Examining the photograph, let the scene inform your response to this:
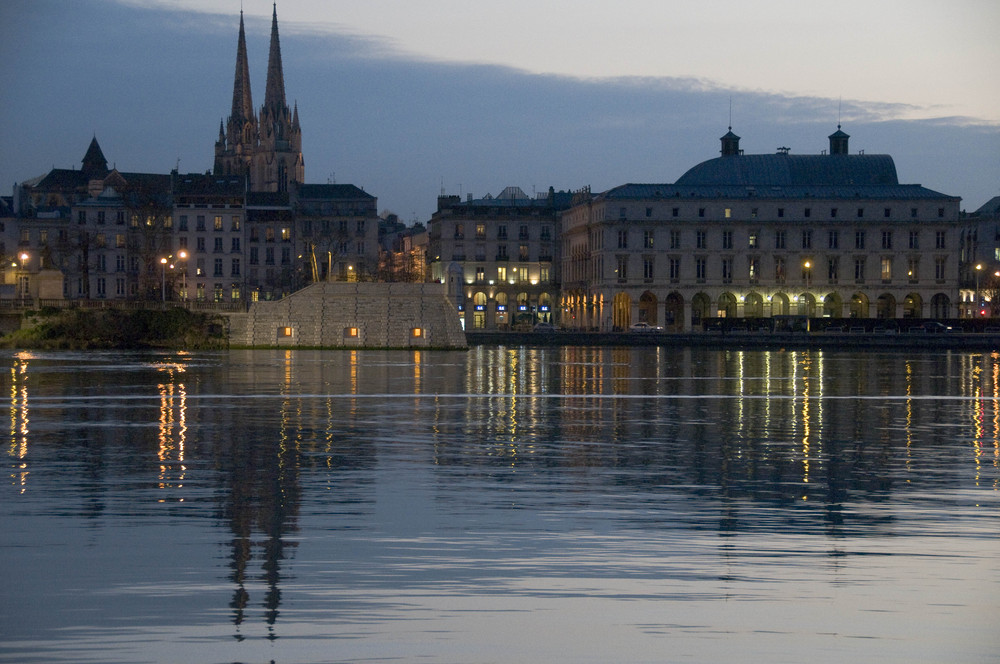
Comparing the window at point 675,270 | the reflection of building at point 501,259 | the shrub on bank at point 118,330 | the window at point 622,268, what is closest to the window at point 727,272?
the window at point 675,270

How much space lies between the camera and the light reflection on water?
12.2 m

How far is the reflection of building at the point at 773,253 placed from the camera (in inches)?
5684

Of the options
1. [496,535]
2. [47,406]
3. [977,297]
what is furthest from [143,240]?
[496,535]

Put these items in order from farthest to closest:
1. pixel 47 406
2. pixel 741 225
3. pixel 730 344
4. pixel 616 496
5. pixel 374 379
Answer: pixel 741 225 → pixel 730 344 → pixel 374 379 → pixel 47 406 → pixel 616 496

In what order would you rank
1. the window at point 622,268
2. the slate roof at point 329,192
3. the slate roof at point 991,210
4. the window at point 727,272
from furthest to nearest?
1. the slate roof at point 991,210
2. the slate roof at point 329,192
3. the window at point 727,272
4. the window at point 622,268

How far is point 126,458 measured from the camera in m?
24.9

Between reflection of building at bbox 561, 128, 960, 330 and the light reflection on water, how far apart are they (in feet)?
359

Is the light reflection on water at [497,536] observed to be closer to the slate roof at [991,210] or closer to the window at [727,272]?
the window at [727,272]

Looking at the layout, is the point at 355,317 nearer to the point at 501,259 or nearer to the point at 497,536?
the point at 501,259

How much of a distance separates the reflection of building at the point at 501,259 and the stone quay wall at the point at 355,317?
168 feet

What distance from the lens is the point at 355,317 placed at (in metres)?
100

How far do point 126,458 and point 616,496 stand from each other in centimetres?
991

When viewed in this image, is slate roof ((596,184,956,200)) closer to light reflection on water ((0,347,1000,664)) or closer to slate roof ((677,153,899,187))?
slate roof ((677,153,899,187))

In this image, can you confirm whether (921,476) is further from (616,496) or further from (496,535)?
(496,535)
